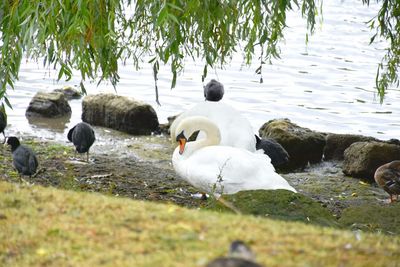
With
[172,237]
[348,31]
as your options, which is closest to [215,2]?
[172,237]

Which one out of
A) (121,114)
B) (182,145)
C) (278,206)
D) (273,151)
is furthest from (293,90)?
(278,206)

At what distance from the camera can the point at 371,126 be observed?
17344 millimetres

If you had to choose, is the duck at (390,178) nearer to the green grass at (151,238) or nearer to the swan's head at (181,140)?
the swan's head at (181,140)

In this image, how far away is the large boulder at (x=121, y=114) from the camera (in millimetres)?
15383

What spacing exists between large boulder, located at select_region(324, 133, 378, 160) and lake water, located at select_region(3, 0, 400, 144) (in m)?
1.49

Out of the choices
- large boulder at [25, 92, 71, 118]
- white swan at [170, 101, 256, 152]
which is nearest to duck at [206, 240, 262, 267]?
white swan at [170, 101, 256, 152]

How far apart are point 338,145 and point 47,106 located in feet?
19.4

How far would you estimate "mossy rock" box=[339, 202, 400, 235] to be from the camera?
314 inches

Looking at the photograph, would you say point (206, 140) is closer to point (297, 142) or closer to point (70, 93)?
point (297, 142)

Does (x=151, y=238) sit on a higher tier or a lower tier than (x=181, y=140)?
higher

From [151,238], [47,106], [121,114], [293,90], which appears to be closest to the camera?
[151,238]

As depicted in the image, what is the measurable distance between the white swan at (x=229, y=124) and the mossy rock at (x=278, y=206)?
3334 millimetres

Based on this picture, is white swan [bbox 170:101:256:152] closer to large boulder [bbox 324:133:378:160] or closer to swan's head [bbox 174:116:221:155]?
swan's head [bbox 174:116:221:155]

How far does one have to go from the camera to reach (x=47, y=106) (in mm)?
16297
